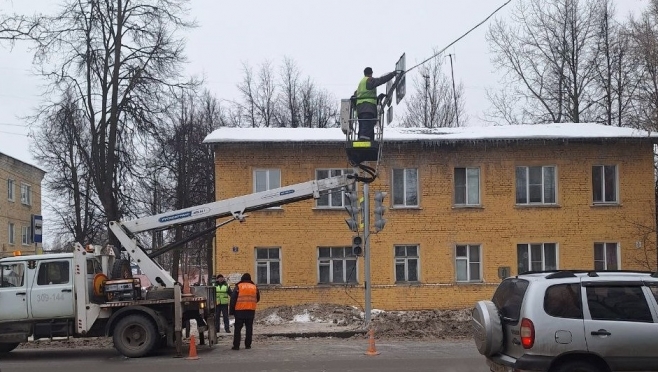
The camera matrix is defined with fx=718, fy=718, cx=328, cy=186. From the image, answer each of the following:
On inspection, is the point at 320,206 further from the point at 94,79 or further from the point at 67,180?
the point at 67,180

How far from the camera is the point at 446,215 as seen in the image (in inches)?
1067

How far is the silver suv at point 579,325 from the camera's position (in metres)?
8.74

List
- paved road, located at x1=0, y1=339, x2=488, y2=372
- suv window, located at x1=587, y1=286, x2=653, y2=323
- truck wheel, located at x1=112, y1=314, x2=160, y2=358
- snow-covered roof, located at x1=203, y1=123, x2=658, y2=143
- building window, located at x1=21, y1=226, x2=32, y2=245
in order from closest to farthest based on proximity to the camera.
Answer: suv window, located at x1=587, y1=286, x2=653, y2=323, paved road, located at x1=0, y1=339, x2=488, y2=372, truck wheel, located at x1=112, y1=314, x2=160, y2=358, snow-covered roof, located at x1=203, y1=123, x2=658, y2=143, building window, located at x1=21, y1=226, x2=32, y2=245

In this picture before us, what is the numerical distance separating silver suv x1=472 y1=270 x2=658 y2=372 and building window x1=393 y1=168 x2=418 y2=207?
17903 millimetres

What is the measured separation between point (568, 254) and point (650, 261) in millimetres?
3113

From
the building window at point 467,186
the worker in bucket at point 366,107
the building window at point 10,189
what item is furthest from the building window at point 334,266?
the building window at point 10,189

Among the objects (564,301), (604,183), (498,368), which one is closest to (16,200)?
(604,183)

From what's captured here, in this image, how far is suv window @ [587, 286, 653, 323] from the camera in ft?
29.4

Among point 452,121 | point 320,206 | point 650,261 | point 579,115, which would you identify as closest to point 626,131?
point 650,261

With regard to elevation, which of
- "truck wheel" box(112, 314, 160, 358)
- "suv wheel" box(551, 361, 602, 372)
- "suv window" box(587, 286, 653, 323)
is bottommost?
"truck wheel" box(112, 314, 160, 358)

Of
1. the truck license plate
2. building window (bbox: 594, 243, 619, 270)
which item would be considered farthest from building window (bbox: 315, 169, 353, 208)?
the truck license plate

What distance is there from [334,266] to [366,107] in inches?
513

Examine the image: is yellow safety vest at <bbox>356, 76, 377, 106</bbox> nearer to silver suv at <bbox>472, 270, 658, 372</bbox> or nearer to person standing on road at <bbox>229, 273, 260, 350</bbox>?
person standing on road at <bbox>229, 273, 260, 350</bbox>

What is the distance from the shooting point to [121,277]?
16766 mm
